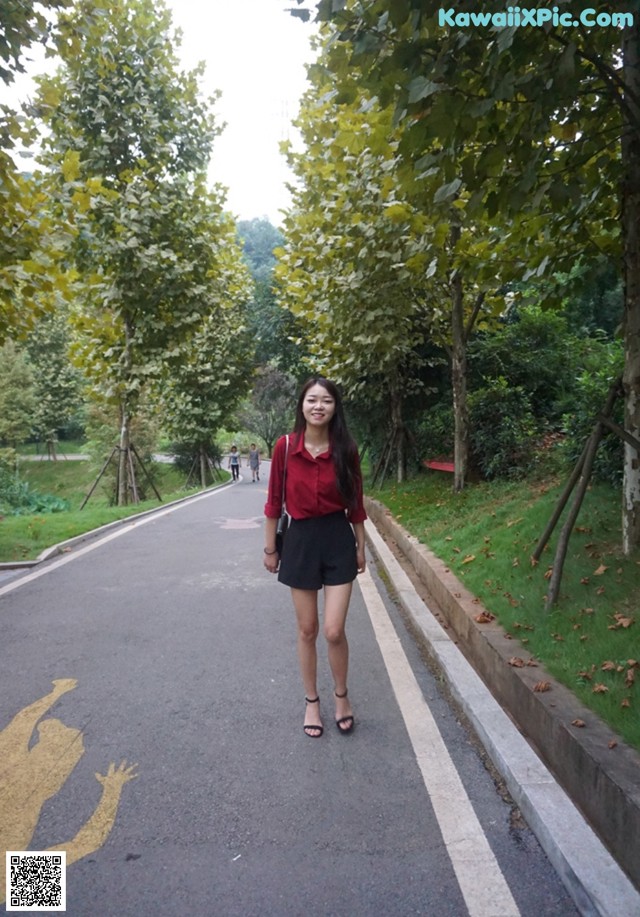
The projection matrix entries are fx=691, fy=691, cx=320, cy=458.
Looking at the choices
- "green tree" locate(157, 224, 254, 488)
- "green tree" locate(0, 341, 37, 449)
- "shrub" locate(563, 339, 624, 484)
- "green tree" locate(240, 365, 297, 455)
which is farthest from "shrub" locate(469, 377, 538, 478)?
"green tree" locate(240, 365, 297, 455)

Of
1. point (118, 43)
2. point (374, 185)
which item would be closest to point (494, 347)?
point (374, 185)

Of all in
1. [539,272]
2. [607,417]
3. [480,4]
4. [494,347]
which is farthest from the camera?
[494,347]

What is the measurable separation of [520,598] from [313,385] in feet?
7.92

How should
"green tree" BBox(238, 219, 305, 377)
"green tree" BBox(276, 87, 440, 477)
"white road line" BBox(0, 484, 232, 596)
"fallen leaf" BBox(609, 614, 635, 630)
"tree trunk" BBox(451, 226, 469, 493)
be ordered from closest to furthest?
Answer: "fallen leaf" BBox(609, 614, 635, 630) → "green tree" BBox(276, 87, 440, 477) → "white road line" BBox(0, 484, 232, 596) → "tree trunk" BBox(451, 226, 469, 493) → "green tree" BBox(238, 219, 305, 377)

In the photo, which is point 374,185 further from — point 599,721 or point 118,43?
point 118,43

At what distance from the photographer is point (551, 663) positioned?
12.7 feet

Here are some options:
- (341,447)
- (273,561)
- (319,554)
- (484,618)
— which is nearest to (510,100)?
(341,447)

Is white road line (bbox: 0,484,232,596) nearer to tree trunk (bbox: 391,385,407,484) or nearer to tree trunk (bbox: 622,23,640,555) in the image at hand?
tree trunk (bbox: 391,385,407,484)

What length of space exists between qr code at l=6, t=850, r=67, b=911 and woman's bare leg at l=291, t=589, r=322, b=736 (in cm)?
147

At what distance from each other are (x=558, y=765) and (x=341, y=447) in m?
1.83

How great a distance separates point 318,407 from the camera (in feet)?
12.1
